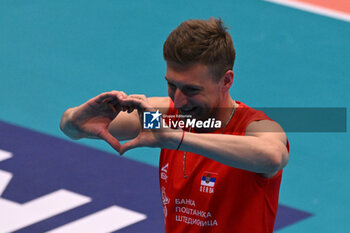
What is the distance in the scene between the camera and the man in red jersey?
3807mm

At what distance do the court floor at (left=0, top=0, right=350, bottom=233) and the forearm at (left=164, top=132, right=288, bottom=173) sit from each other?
4070mm

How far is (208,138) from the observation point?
372 centimetres

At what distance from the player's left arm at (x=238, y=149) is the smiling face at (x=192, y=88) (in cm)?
39

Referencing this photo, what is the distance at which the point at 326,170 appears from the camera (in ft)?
28.8

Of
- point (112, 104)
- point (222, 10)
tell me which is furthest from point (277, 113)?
point (112, 104)

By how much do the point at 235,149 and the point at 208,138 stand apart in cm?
16

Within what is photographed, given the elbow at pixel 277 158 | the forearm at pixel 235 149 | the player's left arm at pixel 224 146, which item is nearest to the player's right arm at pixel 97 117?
the player's left arm at pixel 224 146

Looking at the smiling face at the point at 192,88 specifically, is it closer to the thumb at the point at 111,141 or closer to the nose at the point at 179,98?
the nose at the point at 179,98

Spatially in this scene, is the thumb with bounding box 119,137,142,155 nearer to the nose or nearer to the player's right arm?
the player's right arm

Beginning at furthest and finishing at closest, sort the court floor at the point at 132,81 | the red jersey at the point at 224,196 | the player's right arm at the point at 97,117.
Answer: the court floor at the point at 132,81
the red jersey at the point at 224,196
the player's right arm at the point at 97,117

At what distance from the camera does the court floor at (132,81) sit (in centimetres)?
829

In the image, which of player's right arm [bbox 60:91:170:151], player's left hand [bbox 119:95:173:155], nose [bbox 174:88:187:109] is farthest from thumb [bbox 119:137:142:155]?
nose [bbox 174:88:187:109]

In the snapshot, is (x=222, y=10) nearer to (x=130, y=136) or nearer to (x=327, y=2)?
(x=327, y=2)

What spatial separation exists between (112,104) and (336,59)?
26.0ft
